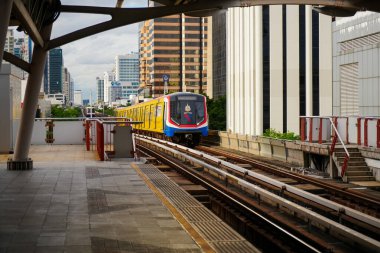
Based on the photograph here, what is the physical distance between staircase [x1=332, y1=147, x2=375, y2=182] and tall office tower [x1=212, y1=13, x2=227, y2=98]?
8696 cm

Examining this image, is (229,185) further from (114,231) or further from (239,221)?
(114,231)

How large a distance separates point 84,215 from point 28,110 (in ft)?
27.9

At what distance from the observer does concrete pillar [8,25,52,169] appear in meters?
17.0

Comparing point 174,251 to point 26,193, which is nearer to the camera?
point 174,251

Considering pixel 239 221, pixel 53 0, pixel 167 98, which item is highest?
pixel 53 0

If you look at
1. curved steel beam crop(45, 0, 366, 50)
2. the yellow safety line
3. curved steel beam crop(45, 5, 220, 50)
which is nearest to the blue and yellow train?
curved steel beam crop(45, 0, 366, 50)

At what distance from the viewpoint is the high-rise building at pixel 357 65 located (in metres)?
24.1

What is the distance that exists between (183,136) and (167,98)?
2.39 metres

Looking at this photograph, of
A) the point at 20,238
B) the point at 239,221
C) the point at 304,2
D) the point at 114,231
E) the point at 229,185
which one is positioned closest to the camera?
the point at 20,238

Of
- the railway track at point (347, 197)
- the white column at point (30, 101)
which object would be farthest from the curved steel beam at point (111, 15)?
the railway track at point (347, 197)

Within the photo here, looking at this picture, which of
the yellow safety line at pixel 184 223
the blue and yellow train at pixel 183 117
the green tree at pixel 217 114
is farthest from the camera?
the green tree at pixel 217 114

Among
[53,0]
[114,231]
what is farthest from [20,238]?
[53,0]

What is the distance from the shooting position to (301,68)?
5356cm

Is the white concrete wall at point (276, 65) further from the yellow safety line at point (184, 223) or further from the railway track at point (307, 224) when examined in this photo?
the yellow safety line at point (184, 223)
